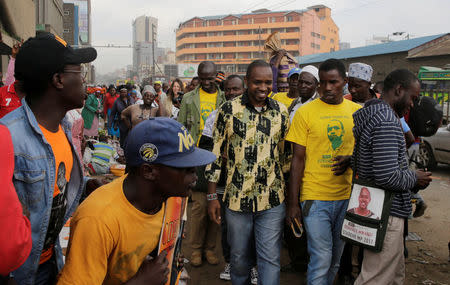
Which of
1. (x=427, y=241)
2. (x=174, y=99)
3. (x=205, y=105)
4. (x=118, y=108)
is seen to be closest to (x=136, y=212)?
(x=205, y=105)

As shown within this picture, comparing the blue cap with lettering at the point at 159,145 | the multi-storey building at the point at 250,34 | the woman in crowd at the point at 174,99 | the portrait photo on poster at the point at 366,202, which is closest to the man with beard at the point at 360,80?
the portrait photo on poster at the point at 366,202

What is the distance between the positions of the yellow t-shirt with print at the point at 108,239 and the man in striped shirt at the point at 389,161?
161cm

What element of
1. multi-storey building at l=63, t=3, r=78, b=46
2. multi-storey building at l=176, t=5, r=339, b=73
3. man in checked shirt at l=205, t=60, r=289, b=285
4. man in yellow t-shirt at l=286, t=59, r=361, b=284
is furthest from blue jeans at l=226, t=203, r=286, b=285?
multi-storey building at l=176, t=5, r=339, b=73

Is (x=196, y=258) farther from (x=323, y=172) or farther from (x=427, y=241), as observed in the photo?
(x=427, y=241)

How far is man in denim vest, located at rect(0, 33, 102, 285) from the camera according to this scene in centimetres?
165

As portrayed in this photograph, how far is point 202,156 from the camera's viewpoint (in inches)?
72.2

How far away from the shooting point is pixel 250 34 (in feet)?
309

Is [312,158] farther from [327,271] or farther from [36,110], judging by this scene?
[36,110]

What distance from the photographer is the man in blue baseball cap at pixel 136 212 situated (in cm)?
158

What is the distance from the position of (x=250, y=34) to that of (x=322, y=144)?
95638mm

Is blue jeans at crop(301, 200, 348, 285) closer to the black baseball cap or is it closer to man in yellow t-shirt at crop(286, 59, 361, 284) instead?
man in yellow t-shirt at crop(286, 59, 361, 284)

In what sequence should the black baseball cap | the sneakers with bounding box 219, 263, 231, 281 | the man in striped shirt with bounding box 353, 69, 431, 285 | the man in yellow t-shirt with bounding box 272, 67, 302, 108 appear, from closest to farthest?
the black baseball cap → the man in striped shirt with bounding box 353, 69, 431, 285 → the sneakers with bounding box 219, 263, 231, 281 → the man in yellow t-shirt with bounding box 272, 67, 302, 108

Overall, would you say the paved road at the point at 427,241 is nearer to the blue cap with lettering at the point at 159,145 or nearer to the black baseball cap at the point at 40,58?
the blue cap with lettering at the point at 159,145

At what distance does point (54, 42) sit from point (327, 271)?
2561 millimetres
